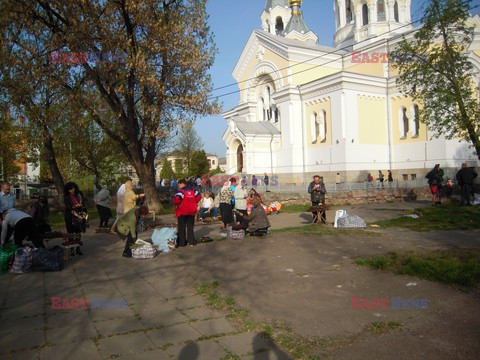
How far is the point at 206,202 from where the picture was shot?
651 inches

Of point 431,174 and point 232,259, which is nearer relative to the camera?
point 232,259

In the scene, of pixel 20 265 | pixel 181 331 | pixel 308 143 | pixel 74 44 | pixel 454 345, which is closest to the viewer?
pixel 454 345

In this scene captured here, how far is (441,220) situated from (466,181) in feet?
15.2

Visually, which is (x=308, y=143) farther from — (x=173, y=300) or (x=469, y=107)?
(x=173, y=300)

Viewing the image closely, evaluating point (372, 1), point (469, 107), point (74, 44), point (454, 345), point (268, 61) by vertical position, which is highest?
point (372, 1)

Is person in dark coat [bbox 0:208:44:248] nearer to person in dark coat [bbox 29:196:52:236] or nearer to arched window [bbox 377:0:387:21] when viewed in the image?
person in dark coat [bbox 29:196:52:236]

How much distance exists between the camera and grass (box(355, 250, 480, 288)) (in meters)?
5.77

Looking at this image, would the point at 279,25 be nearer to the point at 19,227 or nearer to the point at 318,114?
the point at 318,114

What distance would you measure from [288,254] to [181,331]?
414 centimetres

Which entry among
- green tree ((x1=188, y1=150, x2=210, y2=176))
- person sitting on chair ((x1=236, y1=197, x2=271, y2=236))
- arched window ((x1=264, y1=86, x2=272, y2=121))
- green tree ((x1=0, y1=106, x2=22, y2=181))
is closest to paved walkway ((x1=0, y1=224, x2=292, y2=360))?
person sitting on chair ((x1=236, y1=197, x2=271, y2=236))

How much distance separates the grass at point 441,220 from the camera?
11.4 meters

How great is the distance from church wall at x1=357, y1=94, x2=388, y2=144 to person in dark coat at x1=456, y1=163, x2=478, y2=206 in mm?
15694

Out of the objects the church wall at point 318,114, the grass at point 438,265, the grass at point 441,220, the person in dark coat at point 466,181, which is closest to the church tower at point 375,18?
the church wall at point 318,114

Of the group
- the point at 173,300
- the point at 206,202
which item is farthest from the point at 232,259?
the point at 206,202
